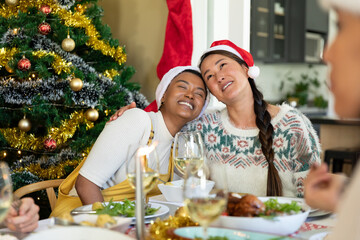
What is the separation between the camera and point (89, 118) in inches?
110

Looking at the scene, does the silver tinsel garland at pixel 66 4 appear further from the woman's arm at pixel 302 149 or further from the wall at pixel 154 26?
the woman's arm at pixel 302 149

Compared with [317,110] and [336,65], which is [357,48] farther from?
[317,110]

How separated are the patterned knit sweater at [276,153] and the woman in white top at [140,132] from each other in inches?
7.8

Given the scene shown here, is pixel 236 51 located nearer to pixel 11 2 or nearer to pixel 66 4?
pixel 66 4

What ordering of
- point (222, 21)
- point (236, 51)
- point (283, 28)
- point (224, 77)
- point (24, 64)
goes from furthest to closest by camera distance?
point (283, 28) < point (222, 21) < point (24, 64) < point (236, 51) < point (224, 77)

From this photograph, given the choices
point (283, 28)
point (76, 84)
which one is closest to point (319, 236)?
point (76, 84)

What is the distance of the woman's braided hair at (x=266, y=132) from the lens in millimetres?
1877

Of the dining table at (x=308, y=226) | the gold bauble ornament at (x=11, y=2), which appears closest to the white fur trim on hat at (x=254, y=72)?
the dining table at (x=308, y=226)

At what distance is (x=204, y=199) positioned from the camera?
91 centimetres

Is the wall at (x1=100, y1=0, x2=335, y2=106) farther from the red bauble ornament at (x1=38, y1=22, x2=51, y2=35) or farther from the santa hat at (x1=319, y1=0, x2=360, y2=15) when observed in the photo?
the santa hat at (x1=319, y1=0, x2=360, y2=15)

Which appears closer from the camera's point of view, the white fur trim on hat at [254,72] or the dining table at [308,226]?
the dining table at [308,226]

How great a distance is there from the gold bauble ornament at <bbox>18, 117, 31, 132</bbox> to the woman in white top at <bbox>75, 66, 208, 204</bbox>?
0.96 metres

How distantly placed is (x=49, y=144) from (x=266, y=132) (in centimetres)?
139

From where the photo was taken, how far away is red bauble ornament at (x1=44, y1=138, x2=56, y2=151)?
270 centimetres
